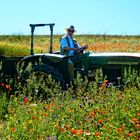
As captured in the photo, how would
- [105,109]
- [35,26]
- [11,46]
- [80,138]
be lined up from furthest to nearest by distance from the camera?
1. [11,46]
2. [35,26]
3. [105,109]
4. [80,138]

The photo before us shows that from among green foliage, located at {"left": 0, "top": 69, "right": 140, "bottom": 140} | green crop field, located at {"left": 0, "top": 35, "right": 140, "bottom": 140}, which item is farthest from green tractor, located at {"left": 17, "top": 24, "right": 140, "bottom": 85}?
green foliage, located at {"left": 0, "top": 69, "right": 140, "bottom": 140}

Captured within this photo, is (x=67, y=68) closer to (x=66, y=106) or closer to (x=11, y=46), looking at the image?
(x=66, y=106)

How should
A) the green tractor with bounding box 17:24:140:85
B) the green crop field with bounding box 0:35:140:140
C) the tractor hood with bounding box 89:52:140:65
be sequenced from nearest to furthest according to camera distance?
the green crop field with bounding box 0:35:140:140, the green tractor with bounding box 17:24:140:85, the tractor hood with bounding box 89:52:140:65

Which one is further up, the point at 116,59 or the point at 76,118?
the point at 116,59

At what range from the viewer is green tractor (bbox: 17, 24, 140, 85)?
10.3 metres

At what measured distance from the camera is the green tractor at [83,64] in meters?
10.3

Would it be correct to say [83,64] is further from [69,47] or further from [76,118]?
[76,118]

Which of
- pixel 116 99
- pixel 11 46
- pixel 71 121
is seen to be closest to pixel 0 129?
pixel 71 121

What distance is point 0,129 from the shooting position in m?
6.32

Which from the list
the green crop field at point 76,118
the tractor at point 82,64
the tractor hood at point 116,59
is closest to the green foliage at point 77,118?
the green crop field at point 76,118

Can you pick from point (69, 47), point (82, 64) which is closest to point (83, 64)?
point (82, 64)

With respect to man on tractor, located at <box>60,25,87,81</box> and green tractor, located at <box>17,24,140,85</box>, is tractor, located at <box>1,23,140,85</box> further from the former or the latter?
man on tractor, located at <box>60,25,87,81</box>

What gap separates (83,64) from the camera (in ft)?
34.2

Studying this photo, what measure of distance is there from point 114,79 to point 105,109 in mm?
3386
